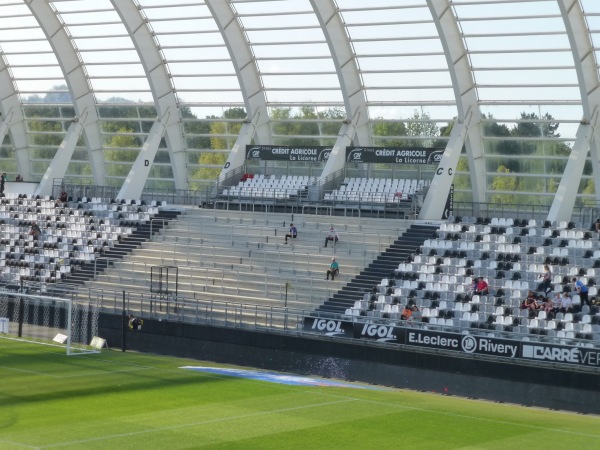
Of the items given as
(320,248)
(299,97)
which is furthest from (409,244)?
(299,97)

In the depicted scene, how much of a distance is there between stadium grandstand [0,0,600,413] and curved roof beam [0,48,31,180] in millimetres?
153

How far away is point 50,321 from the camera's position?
3459 centimetres

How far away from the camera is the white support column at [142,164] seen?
48250mm

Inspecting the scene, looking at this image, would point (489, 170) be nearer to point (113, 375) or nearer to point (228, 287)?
point (228, 287)

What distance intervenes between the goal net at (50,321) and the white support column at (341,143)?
12.3 metres

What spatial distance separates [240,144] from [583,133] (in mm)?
15394

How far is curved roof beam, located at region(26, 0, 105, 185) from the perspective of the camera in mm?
47531

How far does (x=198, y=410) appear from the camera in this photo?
2317 centimetres

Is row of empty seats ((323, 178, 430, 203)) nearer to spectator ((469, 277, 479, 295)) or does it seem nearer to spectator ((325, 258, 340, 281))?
spectator ((325, 258, 340, 281))

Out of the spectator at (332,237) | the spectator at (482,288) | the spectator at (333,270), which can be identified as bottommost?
the spectator at (482,288)

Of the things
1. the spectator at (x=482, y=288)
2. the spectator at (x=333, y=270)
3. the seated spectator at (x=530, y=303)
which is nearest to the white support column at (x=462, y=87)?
the spectator at (x=333, y=270)

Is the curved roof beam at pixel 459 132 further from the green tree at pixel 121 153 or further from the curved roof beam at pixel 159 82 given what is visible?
the green tree at pixel 121 153

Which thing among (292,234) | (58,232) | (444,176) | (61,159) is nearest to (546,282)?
(444,176)

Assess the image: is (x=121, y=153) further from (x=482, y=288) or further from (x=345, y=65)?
(x=482, y=288)
